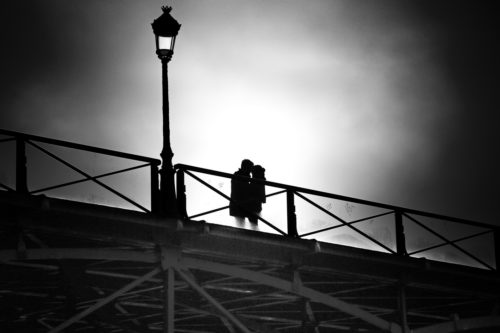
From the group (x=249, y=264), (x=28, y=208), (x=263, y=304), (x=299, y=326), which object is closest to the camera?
(x=28, y=208)

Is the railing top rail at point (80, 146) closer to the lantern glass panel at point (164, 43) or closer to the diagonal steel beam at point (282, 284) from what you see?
the diagonal steel beam at point (282, 284)

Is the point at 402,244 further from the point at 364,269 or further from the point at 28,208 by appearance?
the point at 28,208

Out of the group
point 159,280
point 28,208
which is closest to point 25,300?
point 159,280

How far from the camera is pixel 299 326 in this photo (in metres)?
32.1

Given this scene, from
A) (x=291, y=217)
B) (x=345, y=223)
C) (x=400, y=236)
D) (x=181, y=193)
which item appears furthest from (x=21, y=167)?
(x=400, y=236)

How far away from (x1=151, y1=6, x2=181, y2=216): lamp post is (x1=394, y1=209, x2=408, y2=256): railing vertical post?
5.64 m

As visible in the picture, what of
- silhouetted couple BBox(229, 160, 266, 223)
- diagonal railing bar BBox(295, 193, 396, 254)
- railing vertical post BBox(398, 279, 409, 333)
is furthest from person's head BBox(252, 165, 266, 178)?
railing vertical post BBox(398, 279, 409, 333)

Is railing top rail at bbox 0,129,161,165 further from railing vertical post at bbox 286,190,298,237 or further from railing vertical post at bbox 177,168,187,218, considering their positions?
railing vertical post at bbox 286,190,298,237

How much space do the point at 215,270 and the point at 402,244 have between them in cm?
500

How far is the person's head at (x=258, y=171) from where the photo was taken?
2523 centimetres

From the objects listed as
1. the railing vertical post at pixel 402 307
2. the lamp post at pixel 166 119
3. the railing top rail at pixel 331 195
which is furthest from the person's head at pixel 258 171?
the railing vertical post at pixel 402 307

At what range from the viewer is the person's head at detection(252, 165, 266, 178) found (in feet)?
82.8

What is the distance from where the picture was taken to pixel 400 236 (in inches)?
1005

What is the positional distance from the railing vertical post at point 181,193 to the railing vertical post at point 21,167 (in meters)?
2.87
